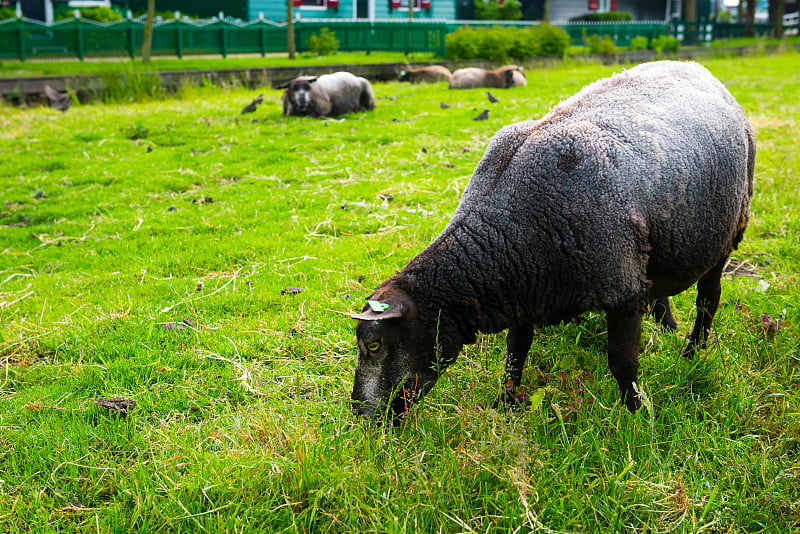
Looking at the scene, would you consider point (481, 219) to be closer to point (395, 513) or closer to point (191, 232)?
point (395, 513)

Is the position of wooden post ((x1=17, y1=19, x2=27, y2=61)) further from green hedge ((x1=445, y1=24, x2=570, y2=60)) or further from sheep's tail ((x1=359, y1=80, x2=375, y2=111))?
green hedge ((x1=445, y1=24, x2=570, y2=60))

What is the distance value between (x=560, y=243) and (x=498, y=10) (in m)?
35.0

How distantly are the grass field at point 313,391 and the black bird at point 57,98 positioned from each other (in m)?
6.87

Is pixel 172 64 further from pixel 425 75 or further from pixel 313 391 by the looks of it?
pixel 313 391

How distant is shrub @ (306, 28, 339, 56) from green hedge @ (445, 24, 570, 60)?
4.22 m

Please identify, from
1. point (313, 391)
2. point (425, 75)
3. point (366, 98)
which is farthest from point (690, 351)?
point (425, 75)

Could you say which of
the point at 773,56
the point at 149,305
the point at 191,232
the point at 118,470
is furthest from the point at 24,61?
the point at 773,56

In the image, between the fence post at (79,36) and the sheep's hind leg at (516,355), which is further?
the fence post at (79,36)

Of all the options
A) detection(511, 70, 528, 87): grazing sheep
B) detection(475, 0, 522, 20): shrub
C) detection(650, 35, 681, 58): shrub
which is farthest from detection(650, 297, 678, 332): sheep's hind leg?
detection(475, 0, 522, 20): shrub

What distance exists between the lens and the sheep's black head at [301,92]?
12.4 meters

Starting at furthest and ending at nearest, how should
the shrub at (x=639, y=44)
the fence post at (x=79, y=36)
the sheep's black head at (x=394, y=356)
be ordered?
the shrub at (x=639, y=44) < the fence post at (x=79, y=36) < the sheep's black head at (x=394, y=356)

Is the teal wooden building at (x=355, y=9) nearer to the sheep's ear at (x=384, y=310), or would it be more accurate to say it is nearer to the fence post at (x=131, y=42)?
the fence post at (x=131, y=42)

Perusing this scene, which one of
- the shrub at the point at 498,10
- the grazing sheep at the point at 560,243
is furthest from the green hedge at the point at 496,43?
the grazing sheep at the point at 560,243

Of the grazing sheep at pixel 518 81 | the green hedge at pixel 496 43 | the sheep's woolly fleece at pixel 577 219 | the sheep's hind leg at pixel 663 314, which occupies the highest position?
the green hedge at pixel 496 43
